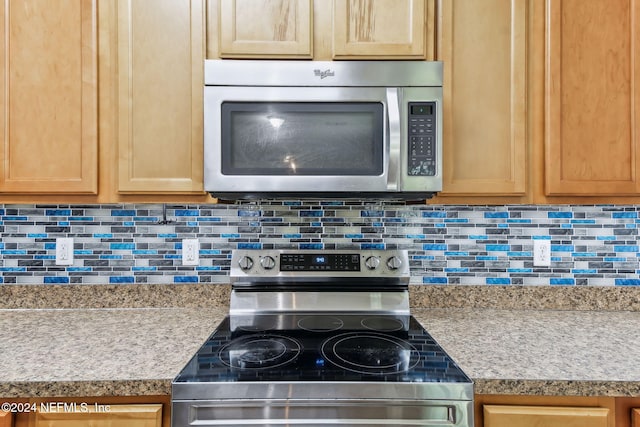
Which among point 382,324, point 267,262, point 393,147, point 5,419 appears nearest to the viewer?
Result: point 5,419

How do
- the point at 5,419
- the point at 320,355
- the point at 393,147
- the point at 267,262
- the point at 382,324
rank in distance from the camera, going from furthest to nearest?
the point at 267,262 → the point at 382,324 → the point at 393,147 → the point at 320,355 → the point at 5,419

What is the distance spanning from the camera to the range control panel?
156 centimetres

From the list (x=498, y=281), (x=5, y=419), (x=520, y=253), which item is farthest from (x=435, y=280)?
(x=5, y=419)

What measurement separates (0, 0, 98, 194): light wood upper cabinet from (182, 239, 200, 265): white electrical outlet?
1.40 ft

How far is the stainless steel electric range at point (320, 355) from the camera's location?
942 millimetres

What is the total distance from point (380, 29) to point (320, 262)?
878mm

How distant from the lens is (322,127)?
4.20 feet

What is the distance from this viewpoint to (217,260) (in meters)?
1.64

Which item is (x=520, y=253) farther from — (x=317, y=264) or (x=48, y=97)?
(x=48, y=97)

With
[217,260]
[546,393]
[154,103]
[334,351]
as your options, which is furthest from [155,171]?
[546,393]

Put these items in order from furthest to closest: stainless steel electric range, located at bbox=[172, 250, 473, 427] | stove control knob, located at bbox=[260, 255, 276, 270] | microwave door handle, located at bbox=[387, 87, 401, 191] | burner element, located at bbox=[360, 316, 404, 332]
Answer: stove control knob, located at bbox=[260, 255, 276, 270] < burner element, located at bbox=[360, 316, 404, 332] < microwave door handle, located at bbox=[387, 87, 401, 191] < stainless steel electric range, located at bbox=[172, 250, 473, 427]

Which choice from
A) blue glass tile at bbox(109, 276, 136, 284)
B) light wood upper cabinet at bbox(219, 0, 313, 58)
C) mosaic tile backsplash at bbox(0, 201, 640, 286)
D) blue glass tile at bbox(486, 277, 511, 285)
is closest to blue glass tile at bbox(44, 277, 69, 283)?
mosaic tile backsplash at bbox(0, 201, 640, 286)

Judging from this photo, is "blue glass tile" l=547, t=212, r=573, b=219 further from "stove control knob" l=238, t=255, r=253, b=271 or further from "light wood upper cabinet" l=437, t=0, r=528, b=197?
"stove control knob" l=238, t=255, r=253, b=271

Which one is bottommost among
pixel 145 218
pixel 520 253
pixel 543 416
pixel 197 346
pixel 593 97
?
pixel 543 416
